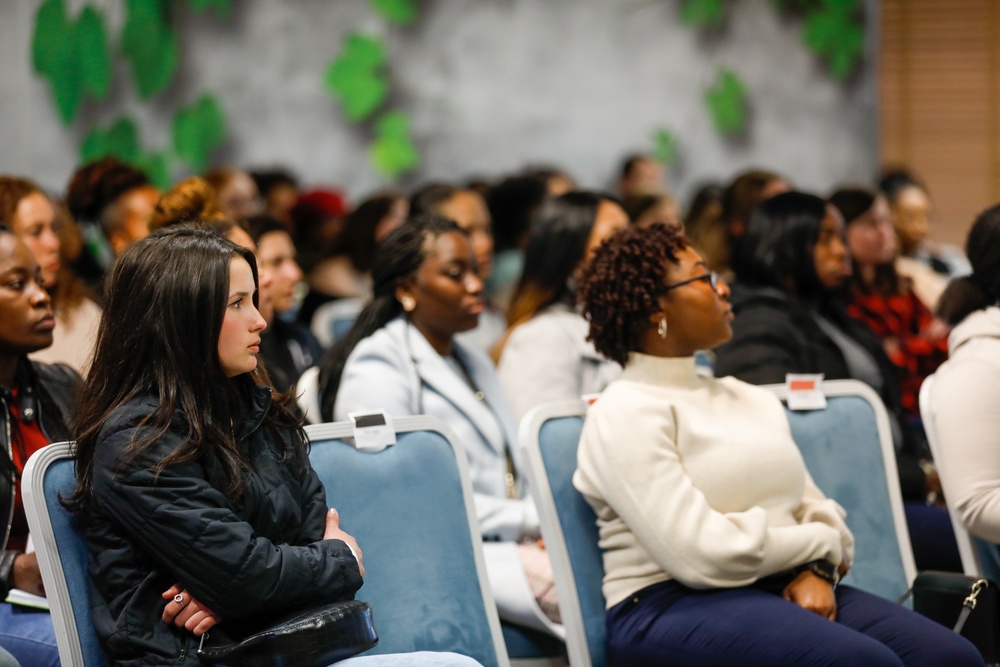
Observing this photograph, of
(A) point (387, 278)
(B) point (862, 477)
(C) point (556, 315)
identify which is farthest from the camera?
(C) point (556, 315)

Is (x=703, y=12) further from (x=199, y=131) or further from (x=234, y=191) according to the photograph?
(x=234, y=191)

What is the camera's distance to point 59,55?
6.46 meters

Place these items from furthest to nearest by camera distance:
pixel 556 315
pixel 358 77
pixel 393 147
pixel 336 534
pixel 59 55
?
pixel 393 147, pixel 358 77, pixel 59 55, pixel 556 315, pixel 336 534

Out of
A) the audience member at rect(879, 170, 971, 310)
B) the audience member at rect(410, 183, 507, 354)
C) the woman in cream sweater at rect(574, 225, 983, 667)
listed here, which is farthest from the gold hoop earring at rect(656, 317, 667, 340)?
the audience member at rect(879, 170, 971, 310)

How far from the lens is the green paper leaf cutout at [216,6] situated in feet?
22.2

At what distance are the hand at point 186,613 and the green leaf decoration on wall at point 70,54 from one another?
17.1 ft

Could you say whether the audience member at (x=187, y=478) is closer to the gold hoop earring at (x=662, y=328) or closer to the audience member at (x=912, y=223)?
the gold hoop earring at (x=662, y=328)

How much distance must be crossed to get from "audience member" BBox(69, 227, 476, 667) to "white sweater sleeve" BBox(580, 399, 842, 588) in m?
0.52

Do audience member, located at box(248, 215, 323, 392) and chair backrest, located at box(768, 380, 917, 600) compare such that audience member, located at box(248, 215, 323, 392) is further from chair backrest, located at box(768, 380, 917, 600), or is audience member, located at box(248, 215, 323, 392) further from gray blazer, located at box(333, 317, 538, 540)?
chair backrest, located at box(768, 380, 917, 600)

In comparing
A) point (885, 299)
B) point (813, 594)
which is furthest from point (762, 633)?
point (885, 299)

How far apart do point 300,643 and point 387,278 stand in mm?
1544

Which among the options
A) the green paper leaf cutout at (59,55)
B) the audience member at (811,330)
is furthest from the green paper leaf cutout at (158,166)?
the audience member at (811,330)

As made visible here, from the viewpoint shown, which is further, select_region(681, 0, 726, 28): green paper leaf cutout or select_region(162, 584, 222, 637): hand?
select_region(681, 0, 726, 28): green paper leaf cutout

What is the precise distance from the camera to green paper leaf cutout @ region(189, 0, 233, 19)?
22.2 ft
